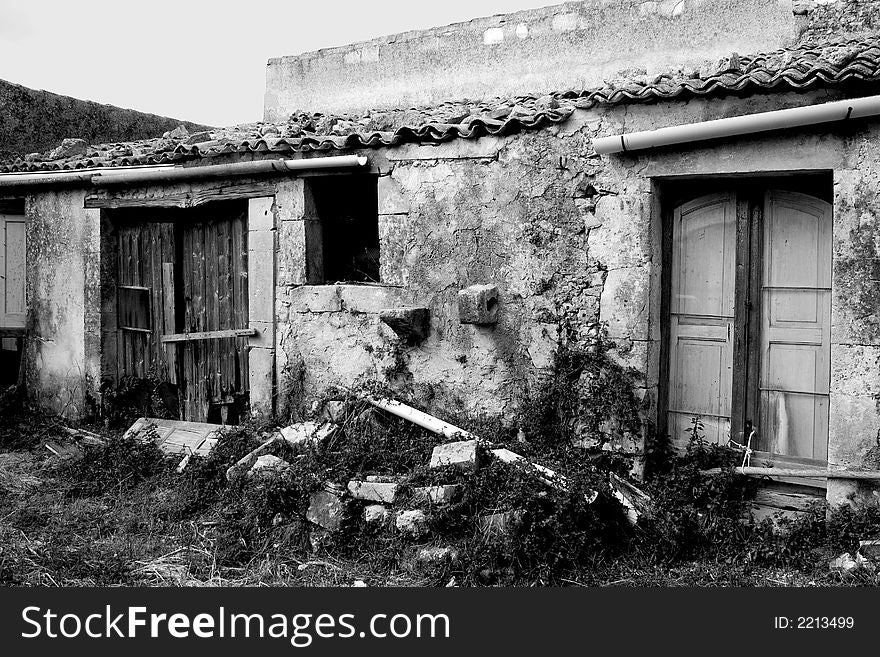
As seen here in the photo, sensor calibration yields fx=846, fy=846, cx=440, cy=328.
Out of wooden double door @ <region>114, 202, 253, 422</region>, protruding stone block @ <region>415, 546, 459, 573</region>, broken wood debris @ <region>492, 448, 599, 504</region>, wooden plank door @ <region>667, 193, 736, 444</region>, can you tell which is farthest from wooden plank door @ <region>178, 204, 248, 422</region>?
wooden plank door @ <region>667, 193, 736, 444</region>

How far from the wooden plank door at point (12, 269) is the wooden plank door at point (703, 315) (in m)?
7.46

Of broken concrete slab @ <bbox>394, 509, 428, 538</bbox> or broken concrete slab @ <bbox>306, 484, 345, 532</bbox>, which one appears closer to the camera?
broken concrete slab @ <bbox>394, 509, 428, 538</bbox>

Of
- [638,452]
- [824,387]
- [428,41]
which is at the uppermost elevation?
[428,41]

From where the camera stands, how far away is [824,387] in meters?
5.94

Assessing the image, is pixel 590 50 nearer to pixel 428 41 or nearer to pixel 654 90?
pixel 428 41

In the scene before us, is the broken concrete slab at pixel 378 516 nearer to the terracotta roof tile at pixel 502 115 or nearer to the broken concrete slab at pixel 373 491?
the broken concrete slab at pixel 373 491

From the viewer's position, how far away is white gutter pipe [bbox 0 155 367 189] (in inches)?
290

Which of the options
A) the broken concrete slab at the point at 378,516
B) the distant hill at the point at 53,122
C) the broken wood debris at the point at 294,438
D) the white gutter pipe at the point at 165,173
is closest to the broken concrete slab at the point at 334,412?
the broken wood debris at the point at 294,438

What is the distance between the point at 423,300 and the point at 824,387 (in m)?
3.19

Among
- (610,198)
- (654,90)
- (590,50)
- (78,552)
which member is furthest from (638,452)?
(590,50)

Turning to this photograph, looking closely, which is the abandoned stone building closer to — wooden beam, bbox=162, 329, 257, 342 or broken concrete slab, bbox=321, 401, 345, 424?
wooden beam, bbox=162, 329, 257, 342

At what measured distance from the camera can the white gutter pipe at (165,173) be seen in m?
7.38

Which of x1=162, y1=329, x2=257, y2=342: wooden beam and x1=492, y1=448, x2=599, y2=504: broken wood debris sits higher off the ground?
x1=162, y1=329, x2=257, y2=342: wooden beam

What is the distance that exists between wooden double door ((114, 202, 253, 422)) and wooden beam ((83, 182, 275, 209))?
6.8 inches
